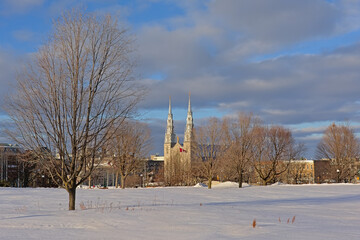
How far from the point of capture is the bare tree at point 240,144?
4703 cm

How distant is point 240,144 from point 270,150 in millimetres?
11779

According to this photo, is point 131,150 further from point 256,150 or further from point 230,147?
point 256,150

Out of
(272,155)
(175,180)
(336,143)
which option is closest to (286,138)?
(272,155)

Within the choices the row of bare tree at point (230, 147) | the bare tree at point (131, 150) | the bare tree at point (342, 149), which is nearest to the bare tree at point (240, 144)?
the row of bare tree at point (230, 147)

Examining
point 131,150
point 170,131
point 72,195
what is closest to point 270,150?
point 131,150

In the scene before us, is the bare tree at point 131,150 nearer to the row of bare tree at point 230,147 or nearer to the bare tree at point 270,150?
the row of bare tree at point 230,147

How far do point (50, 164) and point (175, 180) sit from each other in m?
53.7

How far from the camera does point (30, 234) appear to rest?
8.98m

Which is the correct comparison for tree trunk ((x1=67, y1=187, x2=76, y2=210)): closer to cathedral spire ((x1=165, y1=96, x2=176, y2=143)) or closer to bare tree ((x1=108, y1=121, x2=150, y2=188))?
bare tree ((x1=108, y1=121, x2=150, y2=188))

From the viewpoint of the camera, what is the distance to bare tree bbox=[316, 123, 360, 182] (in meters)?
65.4

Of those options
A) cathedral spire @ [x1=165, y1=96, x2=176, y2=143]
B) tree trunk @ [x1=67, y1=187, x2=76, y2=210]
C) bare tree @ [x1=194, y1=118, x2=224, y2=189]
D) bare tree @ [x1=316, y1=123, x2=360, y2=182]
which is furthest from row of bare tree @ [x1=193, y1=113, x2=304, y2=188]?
cathedral spire @ [x1=165, y1=96, x2=176, y2=143]

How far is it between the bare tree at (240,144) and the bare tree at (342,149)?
74.6 ft

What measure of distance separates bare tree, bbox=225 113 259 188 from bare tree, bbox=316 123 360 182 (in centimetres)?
2272

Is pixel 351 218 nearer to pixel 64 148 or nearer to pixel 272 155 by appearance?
pixel 64 148
